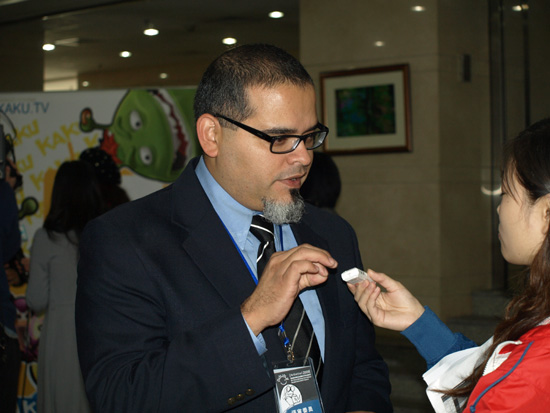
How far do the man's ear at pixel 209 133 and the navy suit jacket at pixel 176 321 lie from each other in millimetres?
97

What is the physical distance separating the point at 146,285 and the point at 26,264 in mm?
3284

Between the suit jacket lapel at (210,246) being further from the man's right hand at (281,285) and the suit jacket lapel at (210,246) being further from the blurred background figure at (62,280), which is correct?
the blurred background figure at (62,280)

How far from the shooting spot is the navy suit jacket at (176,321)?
1585 millimetres

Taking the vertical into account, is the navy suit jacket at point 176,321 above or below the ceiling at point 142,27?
below

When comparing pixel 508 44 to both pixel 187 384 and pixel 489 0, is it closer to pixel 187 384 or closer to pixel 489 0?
pixel 489 0

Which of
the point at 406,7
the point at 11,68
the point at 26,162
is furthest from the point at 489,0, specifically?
the point at 11,68

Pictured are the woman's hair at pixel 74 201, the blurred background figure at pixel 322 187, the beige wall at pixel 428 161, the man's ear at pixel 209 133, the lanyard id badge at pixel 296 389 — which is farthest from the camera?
the beige wall at pixel 428 161

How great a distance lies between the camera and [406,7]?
6.20 metres

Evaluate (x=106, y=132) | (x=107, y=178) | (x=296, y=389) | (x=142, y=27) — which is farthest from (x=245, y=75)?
(x=142, y=27)

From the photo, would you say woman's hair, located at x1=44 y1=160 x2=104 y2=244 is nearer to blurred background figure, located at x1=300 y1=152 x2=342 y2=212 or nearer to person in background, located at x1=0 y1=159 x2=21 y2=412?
person in background, located at x1=0 y1=159 x2=21 y2=412

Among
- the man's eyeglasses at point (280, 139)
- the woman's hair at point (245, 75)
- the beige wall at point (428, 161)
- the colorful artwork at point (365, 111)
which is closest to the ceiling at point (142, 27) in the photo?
the beige wall at point (428, 161)

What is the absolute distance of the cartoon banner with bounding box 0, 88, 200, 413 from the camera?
5.07m

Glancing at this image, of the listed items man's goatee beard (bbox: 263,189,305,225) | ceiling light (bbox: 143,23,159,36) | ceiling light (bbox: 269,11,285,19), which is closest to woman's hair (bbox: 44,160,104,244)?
man's goatee beard (bbox: 263,189,305,225)

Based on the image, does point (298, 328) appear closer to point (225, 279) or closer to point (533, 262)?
point (225, 279)
